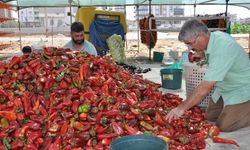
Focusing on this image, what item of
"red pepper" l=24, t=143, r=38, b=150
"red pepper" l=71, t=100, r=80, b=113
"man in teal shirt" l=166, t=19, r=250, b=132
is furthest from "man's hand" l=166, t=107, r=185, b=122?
"red pepper" l=24, t=143, r=38, b=150

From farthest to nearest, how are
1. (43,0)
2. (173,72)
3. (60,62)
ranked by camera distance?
(43,0) < (173,72) < (60,62)

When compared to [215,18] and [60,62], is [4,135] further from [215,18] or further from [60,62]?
[215,18]

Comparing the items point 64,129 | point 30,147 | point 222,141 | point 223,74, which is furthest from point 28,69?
point 222,141

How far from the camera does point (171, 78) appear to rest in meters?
6.75

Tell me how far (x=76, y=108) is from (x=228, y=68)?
191 centimetres

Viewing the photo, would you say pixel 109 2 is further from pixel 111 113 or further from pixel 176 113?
pixel 176 113

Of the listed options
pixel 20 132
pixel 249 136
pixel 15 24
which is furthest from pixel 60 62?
pixel 15 24

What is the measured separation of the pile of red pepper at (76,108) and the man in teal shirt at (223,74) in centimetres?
38

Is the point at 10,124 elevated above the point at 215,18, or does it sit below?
below

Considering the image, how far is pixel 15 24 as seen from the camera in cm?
4016

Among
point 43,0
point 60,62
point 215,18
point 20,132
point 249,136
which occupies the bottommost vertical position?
point 249,136

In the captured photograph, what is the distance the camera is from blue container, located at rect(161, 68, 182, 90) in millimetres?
6763

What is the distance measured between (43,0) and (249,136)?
1327 centimetres

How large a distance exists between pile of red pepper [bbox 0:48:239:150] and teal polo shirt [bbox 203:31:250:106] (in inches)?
22.5
